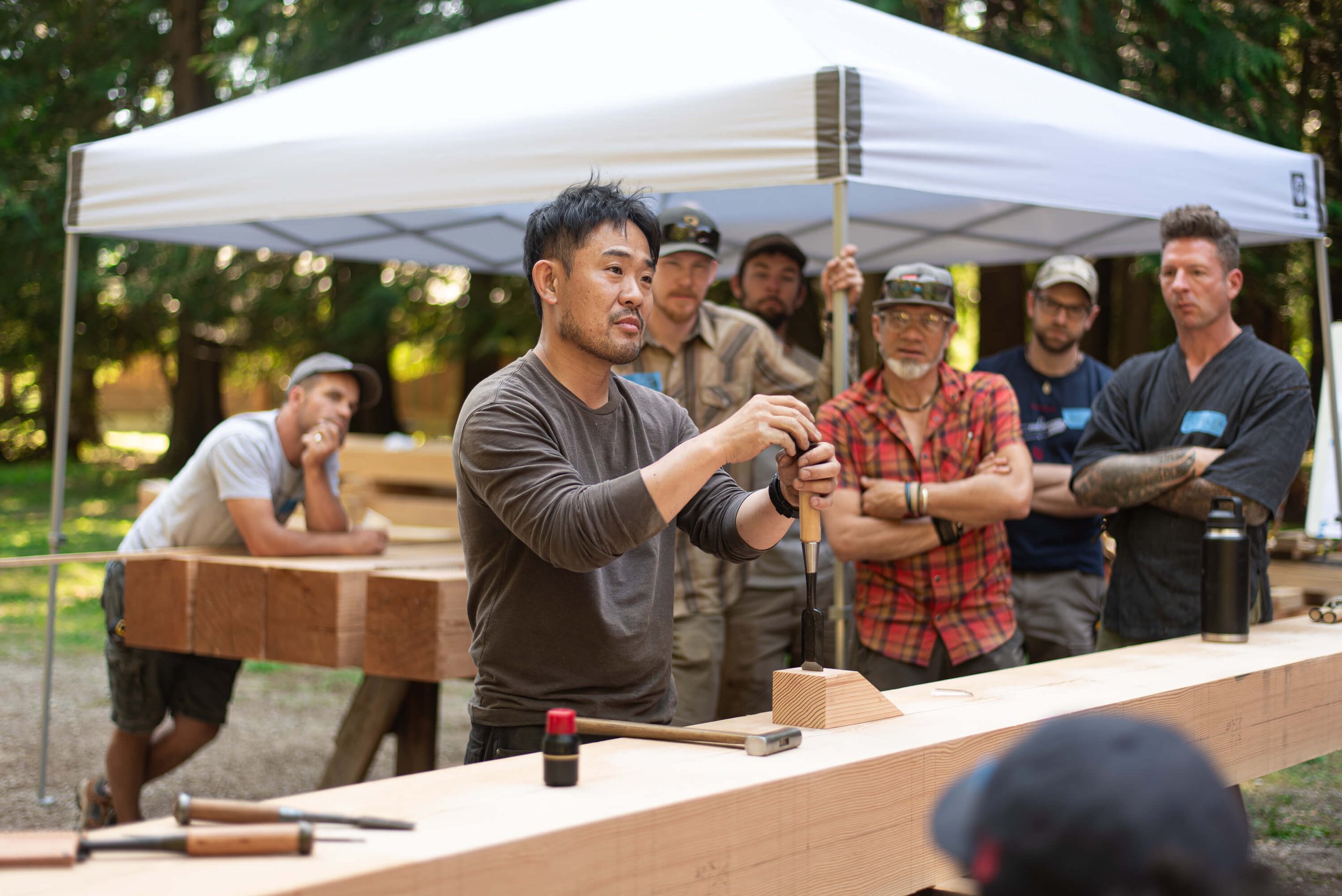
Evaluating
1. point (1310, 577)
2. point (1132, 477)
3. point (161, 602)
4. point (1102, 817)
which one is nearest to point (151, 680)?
point (161, 602)

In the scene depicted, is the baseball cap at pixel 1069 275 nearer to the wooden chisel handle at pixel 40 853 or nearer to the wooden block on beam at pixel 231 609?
the wooden block on beam at pixel 231 609

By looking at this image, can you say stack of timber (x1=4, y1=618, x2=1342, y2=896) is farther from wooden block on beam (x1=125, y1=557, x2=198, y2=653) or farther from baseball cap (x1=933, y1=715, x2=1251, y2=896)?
wooden block on beam (x1=125, y1=557, x2=198, y2=653)

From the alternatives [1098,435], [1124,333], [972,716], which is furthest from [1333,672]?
[1124,333]

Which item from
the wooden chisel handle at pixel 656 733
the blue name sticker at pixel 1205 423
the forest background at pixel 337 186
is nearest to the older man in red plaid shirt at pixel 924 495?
the blue name sticker at pixel 1205 423

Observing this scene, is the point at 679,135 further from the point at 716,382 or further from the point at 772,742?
the point at 772,742

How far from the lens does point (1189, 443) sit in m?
3.37

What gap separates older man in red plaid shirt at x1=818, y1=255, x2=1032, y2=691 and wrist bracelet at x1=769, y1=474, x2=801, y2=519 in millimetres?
1074

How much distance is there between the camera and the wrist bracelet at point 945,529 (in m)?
3.27

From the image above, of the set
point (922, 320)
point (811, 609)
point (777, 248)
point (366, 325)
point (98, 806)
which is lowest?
point (98, 806)

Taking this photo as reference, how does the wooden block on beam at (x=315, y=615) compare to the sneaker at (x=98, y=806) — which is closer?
the wooden block on beam at (x=315, y=615)

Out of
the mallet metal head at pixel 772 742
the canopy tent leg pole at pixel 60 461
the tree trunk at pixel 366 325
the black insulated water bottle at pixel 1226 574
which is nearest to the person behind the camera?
the mallet metal head at pixel 772 742

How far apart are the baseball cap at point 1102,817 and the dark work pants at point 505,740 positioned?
1.35 m

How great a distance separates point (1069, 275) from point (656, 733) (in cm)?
281

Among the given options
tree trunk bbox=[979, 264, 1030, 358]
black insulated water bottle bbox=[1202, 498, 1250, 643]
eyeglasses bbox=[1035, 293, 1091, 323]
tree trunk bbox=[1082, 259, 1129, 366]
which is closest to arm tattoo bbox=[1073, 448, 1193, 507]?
black insulated water bottle bbox=[1202, 498, 1250, 643]
